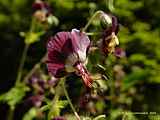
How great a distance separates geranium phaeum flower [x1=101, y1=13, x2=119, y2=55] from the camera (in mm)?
2242

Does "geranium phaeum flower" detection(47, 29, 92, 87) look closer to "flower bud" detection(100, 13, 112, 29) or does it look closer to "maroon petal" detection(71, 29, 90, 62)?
"maroon petal" detection(71, 29, 90, 62)

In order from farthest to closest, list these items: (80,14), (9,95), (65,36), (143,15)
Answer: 1. (143,15)
2. (80,14)
3. (9,95)
4. (65,36)

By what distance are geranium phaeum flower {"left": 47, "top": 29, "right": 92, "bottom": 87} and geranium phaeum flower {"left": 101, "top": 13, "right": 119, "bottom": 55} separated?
7cm

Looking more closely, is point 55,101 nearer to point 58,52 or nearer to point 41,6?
point 58,52

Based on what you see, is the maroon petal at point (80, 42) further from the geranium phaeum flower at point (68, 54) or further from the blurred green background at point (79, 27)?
the blurred green background at point (79, 27)

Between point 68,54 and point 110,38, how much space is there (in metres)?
0.17

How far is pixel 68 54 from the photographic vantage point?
2.24 meters

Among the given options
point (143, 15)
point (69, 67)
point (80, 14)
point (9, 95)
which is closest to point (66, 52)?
point (69, 67)

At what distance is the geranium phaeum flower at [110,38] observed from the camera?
2242mm

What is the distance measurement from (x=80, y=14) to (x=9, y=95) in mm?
5302

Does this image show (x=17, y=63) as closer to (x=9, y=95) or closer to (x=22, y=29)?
(x=22, y=29)

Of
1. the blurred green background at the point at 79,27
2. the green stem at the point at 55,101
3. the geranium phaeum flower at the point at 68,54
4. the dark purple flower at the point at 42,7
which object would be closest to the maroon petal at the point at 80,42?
the geranium phaeum flower at the point at 68,54

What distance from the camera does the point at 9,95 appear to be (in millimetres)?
3898

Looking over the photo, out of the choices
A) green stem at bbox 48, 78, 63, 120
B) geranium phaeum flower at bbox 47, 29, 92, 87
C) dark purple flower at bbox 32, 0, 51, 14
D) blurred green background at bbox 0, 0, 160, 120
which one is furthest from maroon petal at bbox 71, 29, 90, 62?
blurred green background at bbox 0, 0, 160, 120
